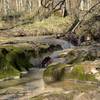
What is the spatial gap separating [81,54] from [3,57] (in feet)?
13.5

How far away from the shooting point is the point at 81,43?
24406 millimetres

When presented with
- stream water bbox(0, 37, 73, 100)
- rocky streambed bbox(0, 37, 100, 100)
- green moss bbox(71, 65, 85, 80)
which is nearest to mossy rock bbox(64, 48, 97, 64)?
rocky streambed bbox(0, 37, 100, 100)

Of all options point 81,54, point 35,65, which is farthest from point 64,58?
point 35,65

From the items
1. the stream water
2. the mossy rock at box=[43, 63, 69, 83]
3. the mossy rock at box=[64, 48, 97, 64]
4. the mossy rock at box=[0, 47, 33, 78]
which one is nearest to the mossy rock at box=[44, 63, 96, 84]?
the mossy rock at box=[43, 63, 69, 83]

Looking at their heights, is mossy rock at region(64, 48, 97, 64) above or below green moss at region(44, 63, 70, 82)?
above

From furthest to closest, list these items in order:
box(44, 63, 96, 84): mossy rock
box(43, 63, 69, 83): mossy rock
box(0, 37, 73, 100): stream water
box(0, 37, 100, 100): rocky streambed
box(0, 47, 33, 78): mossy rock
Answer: box(0, 47, 33, 78): mossy rock, box(43, 63, 69, 83): mossy rock, box(44, 63, 96, 84): mossy rock, box(0, 37, 73, 100): stream water, box(0, 37, 100, 100): rocky streambed

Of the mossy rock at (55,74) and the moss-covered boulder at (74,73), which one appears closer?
the moss-covered boulder at (74,73)

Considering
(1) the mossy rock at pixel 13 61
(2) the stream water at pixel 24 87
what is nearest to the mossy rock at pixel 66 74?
(2) the stream water at pixel 24 87

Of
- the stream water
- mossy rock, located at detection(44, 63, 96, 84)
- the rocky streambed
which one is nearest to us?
the rocky streambed

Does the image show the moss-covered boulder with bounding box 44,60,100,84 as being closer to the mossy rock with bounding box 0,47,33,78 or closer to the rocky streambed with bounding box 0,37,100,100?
the rocky streambed with bounding box 0,37,100,100

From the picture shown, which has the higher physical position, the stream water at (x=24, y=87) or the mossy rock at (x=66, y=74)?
the mossy rock at (x=66, y=74)

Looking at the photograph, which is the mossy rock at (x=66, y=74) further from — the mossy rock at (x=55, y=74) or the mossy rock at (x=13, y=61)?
the mossy rock at (x=13, y=61)

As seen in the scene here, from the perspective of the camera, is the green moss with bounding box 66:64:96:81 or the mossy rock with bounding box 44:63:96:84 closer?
the green moss with bounding box 66:64:96:81

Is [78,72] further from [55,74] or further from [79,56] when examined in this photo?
[79,56]
